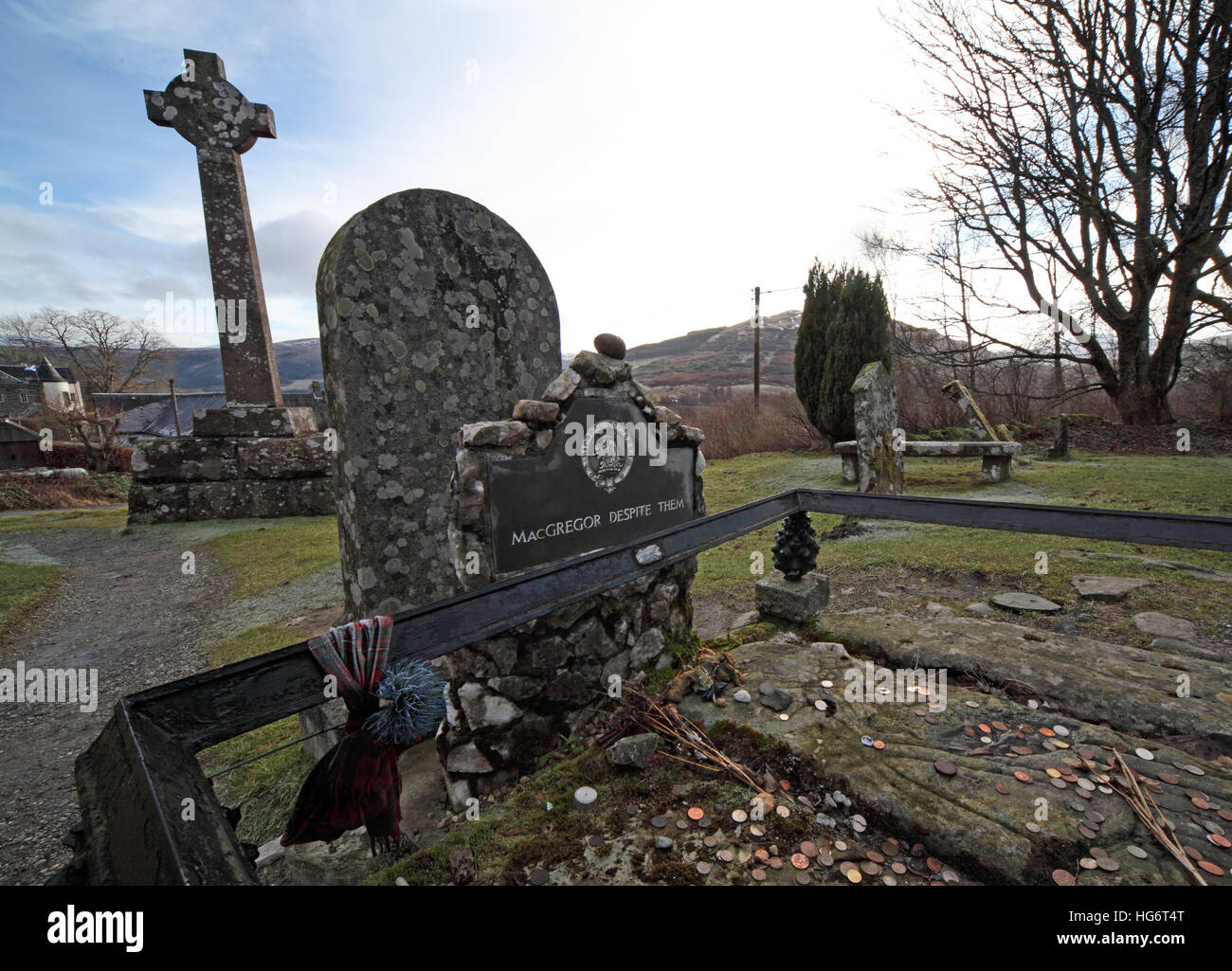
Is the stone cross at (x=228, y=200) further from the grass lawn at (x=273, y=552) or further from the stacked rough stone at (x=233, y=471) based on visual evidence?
the grass lawn at (x=273, y=552)

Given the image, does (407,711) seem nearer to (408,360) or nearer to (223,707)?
(223,707)

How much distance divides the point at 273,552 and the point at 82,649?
2.79 metres

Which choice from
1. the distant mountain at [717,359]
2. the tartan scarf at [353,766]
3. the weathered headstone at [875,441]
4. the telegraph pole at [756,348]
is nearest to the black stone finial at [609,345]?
the tartan scarf at [353,766]

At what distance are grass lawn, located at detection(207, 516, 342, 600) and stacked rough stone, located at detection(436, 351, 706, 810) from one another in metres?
3.75

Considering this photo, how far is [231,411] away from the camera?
356 inches

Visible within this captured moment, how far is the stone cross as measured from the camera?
781 centimetres

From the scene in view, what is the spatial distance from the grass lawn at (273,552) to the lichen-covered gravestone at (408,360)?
2.64 meters

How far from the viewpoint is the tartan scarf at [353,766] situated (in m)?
1.43

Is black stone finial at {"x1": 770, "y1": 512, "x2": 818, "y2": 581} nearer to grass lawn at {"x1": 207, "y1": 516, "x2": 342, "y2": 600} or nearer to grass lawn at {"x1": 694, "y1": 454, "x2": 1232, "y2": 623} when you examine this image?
grass lawn at {"x1": 694, "y1": 454, "x2": 1232, "y2": 623}
